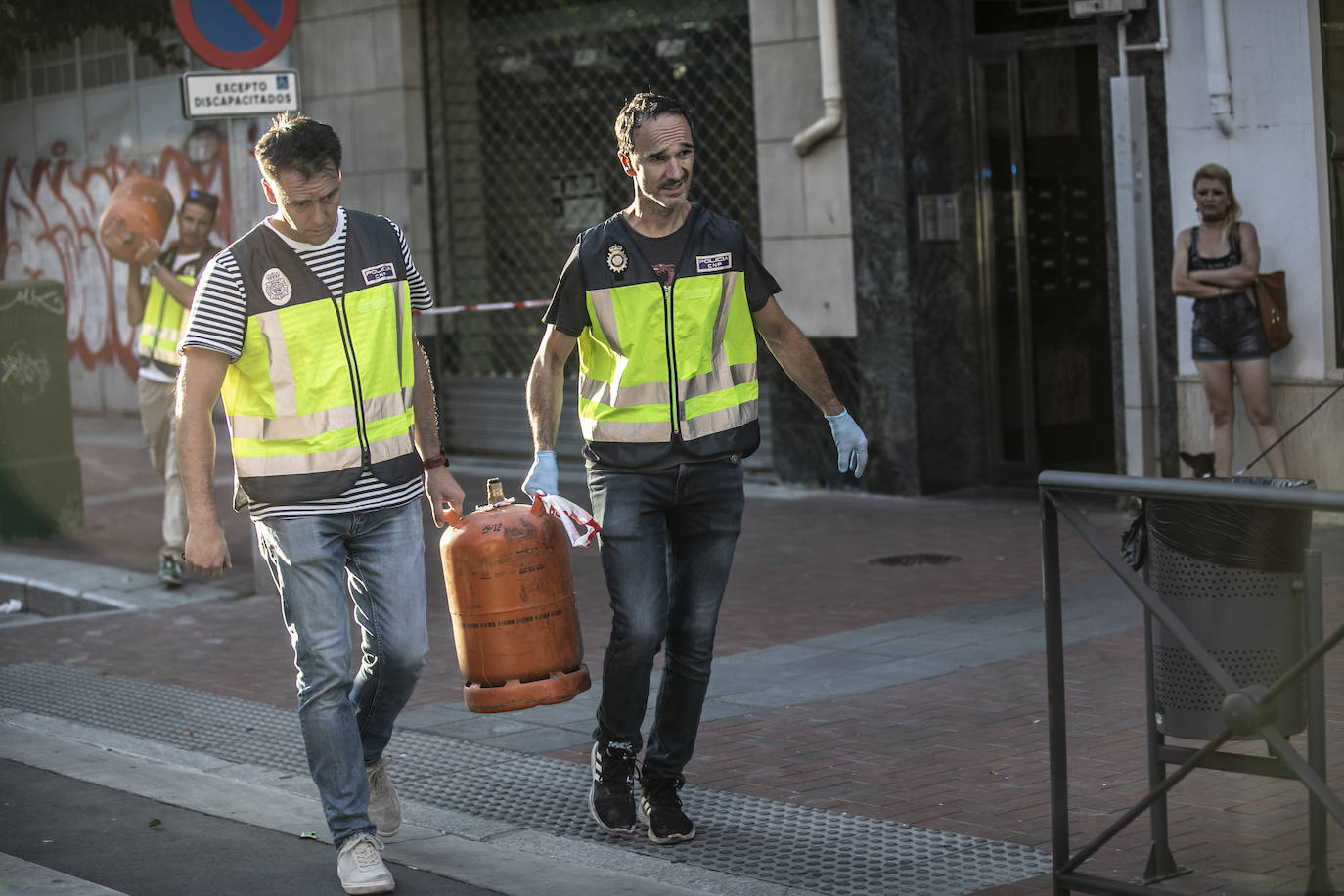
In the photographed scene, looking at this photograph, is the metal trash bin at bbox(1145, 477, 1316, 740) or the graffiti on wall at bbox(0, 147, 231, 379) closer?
the metal trash bin at bbox(1145, 477, 1316, 740)

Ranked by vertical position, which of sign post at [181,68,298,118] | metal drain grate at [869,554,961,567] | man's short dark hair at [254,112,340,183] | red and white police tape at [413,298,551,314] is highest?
sign post at [181,68,298,118]

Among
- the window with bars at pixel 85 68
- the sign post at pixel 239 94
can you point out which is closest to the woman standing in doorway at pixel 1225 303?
the sign post at pixel 239 94

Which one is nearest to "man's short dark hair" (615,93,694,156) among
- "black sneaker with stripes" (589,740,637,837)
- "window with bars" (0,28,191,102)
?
"black sneaker with stripes" (589,740,637,837)

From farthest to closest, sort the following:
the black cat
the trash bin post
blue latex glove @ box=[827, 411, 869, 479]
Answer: the black cat < blue latex glove @ box=[827, 411, 869, 479] < the trash bin post

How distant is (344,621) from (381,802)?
2.09 ft

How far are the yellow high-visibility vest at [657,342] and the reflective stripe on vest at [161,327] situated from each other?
16.6 feet

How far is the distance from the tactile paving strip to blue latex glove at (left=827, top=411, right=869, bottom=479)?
0.97 m

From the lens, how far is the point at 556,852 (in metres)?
5.09

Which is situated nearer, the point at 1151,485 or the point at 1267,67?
the point at 1151,485

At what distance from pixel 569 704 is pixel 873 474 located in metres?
5.06

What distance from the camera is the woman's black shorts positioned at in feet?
30.9

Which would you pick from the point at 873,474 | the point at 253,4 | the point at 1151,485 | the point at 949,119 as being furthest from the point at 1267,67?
the point at 1151,485

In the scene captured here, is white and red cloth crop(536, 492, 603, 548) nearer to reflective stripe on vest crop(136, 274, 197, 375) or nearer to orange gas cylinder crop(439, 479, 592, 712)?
orange gas cylinder crop(439, 479, 592, 712)

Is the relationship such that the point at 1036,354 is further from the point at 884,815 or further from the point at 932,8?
the point at 884,815
